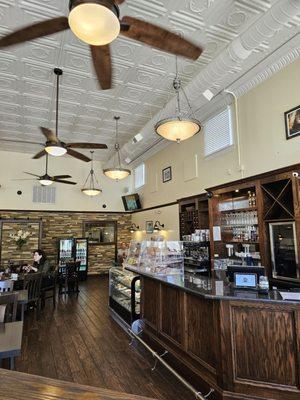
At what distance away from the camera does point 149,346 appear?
404cm

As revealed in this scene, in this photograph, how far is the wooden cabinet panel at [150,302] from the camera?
407 cm

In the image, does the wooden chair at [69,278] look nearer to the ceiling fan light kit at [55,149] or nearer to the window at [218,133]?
the ceiling fan light kit at [55,149]

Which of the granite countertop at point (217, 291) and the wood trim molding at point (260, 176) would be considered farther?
the wood trim molding at point (260, 176)

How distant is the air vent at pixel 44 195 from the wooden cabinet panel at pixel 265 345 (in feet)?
30.7

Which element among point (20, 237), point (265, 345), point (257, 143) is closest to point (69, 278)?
point (20, 237)

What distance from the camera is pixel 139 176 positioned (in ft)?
35.7

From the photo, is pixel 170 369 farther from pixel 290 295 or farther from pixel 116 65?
pixel 116 65

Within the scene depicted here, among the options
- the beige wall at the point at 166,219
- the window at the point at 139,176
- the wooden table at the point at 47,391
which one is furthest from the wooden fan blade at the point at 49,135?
the window at the point at 139,176

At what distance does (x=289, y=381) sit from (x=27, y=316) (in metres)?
5.11

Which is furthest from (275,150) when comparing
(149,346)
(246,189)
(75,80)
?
(75,80)

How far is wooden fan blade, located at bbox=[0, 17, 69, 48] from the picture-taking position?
2674 millimetres

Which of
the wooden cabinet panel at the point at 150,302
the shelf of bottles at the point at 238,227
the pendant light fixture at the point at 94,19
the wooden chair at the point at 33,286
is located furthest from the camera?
the wooden chair at the point at 33,286

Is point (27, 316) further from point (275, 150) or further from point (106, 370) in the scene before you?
point (275, 150)

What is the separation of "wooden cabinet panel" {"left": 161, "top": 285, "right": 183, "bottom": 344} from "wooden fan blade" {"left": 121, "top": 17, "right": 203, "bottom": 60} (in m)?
2.84
